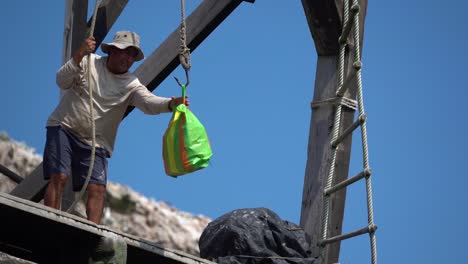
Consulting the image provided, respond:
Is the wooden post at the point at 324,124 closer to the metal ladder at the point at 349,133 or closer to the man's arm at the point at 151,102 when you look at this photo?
the metal ladder at the point at 349,133

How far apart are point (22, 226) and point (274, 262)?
1.73 meters

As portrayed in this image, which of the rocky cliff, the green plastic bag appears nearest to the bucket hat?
the green plastic bag

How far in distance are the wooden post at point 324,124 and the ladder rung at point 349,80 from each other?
9 centimetres

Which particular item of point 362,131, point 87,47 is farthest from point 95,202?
Result: point 362,131

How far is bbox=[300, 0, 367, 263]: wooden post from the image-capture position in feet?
29.7

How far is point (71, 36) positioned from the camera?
991 centimetres

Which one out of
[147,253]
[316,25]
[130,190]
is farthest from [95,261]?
[130,190]

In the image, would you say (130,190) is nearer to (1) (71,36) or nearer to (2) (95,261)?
(1) (71,36)

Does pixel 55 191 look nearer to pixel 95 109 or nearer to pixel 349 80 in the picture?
pixel 95 109

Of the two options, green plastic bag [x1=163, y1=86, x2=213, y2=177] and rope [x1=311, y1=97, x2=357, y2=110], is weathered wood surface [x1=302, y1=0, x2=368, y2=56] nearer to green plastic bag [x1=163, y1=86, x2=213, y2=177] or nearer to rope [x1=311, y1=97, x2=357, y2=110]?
rope [x1=311, y1=97, x2=357, y2=110]

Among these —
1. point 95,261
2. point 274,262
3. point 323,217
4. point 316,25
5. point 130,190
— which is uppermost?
point 130,190

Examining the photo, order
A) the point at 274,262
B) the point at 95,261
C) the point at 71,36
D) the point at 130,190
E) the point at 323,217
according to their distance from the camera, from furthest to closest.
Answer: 1. the point at 130,190
2. the point at 71,36
3. the point at 323,217
4. the point at 274,262
5. the point at 95,261

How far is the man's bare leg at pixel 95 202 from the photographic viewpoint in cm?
823

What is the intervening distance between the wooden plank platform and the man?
848 millimetres
